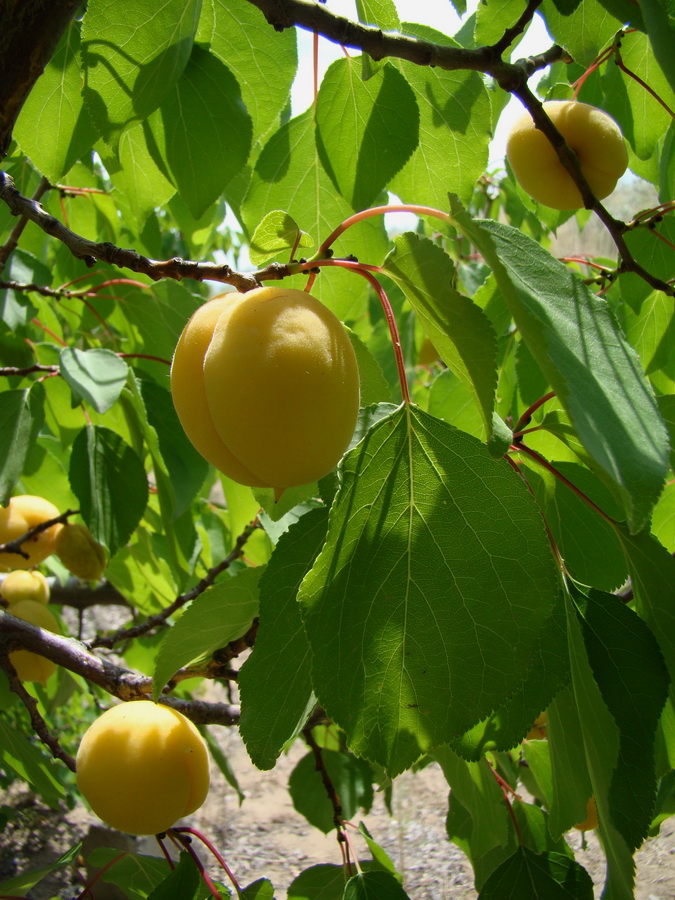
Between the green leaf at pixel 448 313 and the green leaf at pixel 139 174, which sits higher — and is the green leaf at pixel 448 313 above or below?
below

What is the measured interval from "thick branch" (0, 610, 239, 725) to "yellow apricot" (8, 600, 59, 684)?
11.4 inches

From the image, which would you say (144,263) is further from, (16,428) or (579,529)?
(16,428)

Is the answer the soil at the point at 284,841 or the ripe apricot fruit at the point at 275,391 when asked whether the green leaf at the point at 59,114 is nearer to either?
the ripe apricot fruit at the point at 275,391

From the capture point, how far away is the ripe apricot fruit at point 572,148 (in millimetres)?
848

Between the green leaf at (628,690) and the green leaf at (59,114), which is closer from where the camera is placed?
the green leaf at (628,690)

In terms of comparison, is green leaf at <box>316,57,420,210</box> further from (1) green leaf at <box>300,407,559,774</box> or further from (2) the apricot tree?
(1) green leaf at <box>300,407,559,774</box>

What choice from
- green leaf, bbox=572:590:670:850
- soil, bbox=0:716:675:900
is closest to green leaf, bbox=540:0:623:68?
green leaf, bbox=572:590:670:850

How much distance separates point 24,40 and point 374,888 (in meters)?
0.87

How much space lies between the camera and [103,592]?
75.0 inches

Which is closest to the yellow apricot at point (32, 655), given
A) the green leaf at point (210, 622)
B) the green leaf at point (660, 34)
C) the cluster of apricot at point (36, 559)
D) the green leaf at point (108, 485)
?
the cluster of apricot at point (36, 559)

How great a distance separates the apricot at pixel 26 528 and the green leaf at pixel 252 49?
0.96 metres

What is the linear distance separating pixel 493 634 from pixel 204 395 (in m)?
0.25

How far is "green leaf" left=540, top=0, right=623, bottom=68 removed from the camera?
0.76 m

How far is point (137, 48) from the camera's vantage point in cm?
61
